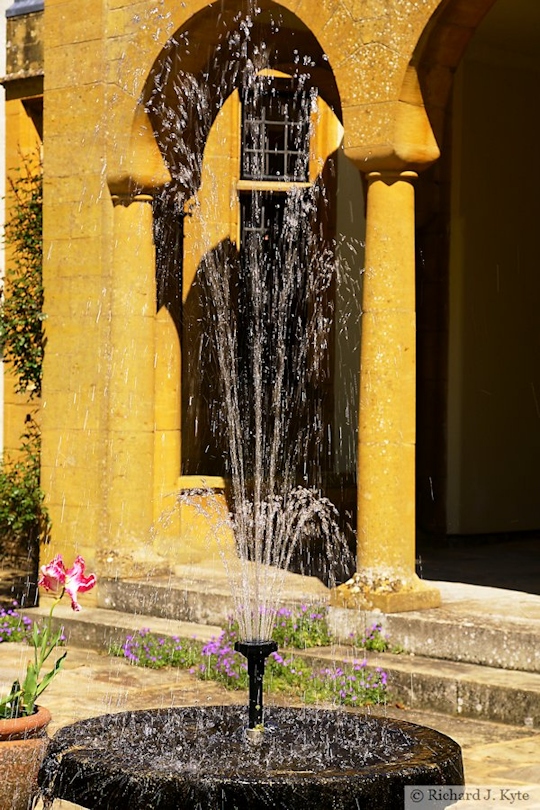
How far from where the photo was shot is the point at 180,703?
7.74m

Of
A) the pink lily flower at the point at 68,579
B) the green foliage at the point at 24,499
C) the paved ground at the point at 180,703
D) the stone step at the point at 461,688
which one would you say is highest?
the green foliage at the point at 24,499

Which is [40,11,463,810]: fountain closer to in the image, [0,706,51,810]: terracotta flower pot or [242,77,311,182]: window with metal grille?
[242,77,311,182]: window with metal grille

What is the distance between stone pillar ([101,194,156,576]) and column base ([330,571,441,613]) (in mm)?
2295

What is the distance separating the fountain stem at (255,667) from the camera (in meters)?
4.42

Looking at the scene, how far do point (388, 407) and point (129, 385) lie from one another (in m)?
2.54

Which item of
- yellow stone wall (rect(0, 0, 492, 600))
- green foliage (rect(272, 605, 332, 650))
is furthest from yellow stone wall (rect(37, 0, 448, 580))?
green foliage (rect(272, 605, 332, 650))

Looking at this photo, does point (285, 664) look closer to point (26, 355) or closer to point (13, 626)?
point (13, 626)

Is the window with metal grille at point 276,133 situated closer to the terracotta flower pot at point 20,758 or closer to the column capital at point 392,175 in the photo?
the column capital at point 392,175

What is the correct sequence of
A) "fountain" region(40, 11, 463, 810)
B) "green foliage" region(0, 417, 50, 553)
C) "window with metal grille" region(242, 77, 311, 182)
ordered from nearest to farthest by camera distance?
1. "fountain" region(40, 11, 463, 810)
2. "green foliage" region(0, 417, 50, 553)
3. "window with metal grille" region(242, 77, 311, 182)

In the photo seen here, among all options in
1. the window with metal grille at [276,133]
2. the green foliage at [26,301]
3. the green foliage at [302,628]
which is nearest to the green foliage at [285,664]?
the green foliage at [302,628]

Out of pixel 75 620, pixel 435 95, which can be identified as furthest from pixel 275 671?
pixel 435 95

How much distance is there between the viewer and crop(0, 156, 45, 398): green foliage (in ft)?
37.2

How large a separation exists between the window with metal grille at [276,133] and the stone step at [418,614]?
4.55 m

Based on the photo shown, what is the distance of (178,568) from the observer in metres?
10.8
